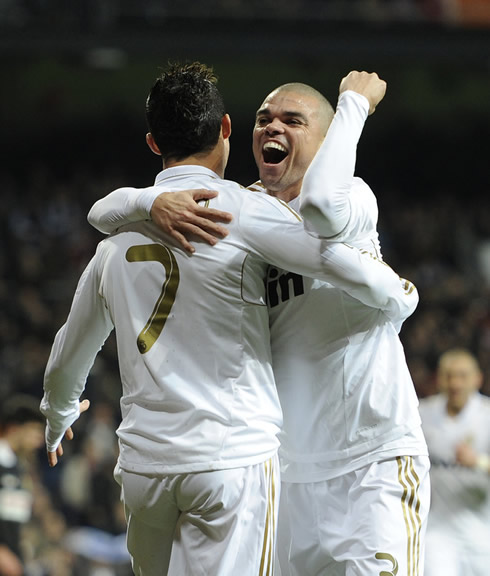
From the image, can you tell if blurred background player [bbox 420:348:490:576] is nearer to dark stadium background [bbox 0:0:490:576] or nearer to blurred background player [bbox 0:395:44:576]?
blurred background player [bbox 0:395:44:576]

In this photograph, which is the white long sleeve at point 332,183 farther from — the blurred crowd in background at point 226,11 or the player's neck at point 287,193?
the blurred crowd in background at point 226,11

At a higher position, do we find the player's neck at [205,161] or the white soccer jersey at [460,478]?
the player's neck at [205,161]

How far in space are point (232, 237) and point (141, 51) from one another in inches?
392

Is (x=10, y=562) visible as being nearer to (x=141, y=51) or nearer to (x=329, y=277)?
(x=329, y=277)

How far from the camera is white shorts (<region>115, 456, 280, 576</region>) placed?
277cm

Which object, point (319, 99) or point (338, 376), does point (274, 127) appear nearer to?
point (319, 99)

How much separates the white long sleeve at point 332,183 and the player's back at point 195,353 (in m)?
0.22

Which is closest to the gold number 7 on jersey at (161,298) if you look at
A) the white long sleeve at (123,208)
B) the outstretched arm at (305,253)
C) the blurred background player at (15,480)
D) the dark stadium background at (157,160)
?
the white long sleeve at (123,208)

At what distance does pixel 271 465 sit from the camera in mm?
2875

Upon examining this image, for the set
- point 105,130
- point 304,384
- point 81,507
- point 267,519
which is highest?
point 304,384

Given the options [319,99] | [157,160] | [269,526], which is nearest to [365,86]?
[319,99]

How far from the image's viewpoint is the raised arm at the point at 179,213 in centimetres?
286

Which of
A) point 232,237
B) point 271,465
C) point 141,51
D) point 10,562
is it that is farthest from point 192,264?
point 141,51

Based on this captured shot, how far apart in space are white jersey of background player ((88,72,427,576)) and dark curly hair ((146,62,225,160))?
23cm
